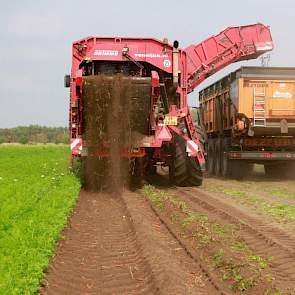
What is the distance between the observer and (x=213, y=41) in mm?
17141

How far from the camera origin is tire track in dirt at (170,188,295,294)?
18.6 ft

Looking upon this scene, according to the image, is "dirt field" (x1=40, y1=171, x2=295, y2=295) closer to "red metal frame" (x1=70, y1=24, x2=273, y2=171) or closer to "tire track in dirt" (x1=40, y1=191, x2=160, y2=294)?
"tire track in dirt" (x1=40, y1=191, x2=160, y2=294)

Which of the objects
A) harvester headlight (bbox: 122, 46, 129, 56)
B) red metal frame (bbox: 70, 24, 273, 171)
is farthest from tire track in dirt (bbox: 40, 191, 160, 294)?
harvester headlight (bbox: 122, 46, 129, 56)

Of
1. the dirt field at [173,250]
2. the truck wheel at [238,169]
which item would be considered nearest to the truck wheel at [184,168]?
the dirt field at [173,250]

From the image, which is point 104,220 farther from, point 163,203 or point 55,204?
point 163,203

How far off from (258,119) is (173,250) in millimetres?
9522

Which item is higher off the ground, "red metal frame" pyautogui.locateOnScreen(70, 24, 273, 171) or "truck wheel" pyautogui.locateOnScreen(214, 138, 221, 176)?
"red metal frame" pyautogui.locateOnScreen(70, 24, 273, 171)

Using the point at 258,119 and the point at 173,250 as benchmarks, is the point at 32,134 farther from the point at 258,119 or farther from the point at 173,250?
the point at 173,250

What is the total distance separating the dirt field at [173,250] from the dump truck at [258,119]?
5271 millimetres

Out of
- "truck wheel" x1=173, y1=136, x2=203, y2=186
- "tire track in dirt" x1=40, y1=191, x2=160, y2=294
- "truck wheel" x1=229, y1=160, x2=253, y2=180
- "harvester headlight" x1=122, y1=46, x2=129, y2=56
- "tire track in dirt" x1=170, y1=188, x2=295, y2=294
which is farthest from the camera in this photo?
"truck wheel" x1=229, y1=160, x2=253, y2=180

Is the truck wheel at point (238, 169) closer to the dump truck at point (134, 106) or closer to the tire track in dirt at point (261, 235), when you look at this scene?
the dump truck at point (134, 106)

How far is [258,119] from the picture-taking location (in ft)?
50.2

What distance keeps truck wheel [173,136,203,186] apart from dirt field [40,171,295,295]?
8.62 feet

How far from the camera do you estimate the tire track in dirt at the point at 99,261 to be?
507 centimetres
